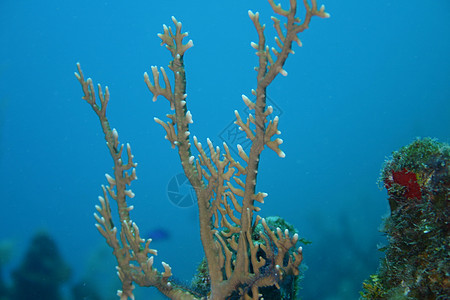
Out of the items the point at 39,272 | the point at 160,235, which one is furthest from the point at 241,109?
the point at 39,272

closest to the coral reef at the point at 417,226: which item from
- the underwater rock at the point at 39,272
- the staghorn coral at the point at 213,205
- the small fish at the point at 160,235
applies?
the staghorn coral at the point at 213,205

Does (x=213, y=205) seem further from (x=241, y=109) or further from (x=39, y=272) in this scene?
(x=241, y=109)

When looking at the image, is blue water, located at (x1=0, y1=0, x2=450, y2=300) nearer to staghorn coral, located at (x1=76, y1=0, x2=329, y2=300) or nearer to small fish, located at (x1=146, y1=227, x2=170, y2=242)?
small fish, located at (x1=146, y1=227, x2=170, y2=242)

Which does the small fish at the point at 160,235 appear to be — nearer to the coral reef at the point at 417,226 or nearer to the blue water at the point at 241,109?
the blue water at the point at 241,109

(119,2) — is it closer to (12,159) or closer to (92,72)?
(92,72)

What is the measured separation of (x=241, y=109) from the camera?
36.9 metres

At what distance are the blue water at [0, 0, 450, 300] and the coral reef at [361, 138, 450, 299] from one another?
612 inches

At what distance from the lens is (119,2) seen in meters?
42.8

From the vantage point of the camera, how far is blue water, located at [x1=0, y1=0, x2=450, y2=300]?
2530 centimetres

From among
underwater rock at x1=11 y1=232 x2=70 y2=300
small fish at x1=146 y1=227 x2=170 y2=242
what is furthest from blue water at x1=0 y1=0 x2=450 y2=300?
underwater rock at x1=11 y1=232 x2=70 y2=300

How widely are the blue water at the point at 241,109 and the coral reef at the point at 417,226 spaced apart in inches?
612

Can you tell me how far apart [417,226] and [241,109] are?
3453 cm

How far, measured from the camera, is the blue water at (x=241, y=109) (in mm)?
25300

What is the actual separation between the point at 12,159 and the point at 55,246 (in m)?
27.3
